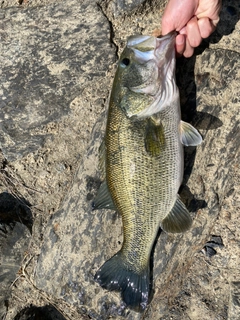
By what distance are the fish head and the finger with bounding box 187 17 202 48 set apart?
0.23 metres

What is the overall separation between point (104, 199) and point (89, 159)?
63cm

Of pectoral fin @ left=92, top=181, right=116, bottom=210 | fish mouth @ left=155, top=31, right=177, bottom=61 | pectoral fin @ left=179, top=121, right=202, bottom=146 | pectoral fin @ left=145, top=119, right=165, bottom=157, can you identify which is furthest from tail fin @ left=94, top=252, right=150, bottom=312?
fish mouth @ left=155, top=31, right=177, bottom=61

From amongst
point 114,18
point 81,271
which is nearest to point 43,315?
point 81,271

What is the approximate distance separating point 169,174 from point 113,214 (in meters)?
0.79

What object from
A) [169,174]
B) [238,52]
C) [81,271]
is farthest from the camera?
[81,271]

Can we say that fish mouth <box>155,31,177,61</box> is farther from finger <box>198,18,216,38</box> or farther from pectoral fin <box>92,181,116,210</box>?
pectoral fin <box>92,181,116,210</box>

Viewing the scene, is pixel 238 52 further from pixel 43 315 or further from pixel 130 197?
pixel 43 315

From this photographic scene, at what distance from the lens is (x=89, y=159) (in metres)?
4.07

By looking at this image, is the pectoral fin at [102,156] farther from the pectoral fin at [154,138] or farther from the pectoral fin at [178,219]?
the pectoral fin at [178,219]

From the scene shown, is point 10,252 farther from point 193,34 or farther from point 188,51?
point 193,34

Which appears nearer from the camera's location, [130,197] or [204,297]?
[130,197]

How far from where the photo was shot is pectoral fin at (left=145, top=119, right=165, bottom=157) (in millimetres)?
3248

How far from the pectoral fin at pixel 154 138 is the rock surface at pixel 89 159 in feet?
1.52

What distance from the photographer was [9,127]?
14.1 feet
